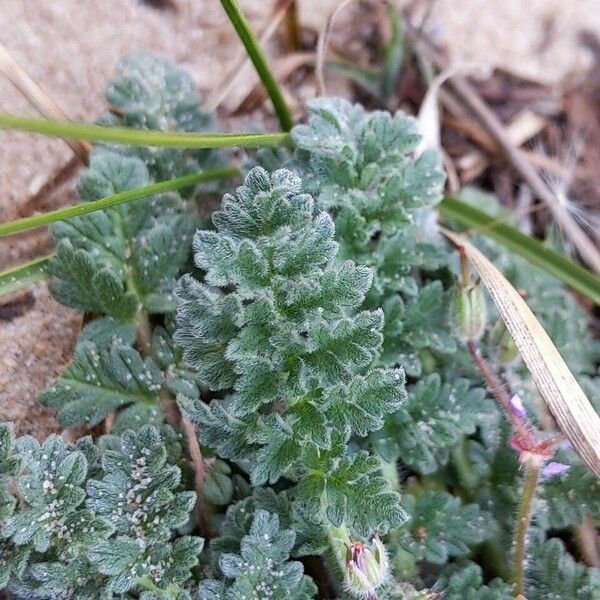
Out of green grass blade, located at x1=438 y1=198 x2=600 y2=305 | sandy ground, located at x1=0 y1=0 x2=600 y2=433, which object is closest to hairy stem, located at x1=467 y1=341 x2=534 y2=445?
green grass blade, located at x1=438 y1=198 x2=600 y2=305

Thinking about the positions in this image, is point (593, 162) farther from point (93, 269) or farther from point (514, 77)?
point (93, 269)

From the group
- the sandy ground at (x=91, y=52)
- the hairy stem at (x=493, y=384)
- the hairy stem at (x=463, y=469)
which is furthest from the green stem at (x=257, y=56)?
the hairy stem at (x=463, y=469)

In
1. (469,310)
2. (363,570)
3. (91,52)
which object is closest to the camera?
(363,570)

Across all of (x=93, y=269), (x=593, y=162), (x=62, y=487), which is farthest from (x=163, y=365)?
(x=593, y=162)

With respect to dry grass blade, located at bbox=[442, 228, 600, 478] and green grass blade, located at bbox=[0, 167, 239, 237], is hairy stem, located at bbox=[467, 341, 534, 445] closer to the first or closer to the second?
dry grass blade, located at bbox=[442, 228, 600, 478]

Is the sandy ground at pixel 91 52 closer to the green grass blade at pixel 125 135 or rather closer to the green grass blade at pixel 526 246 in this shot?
the green grass blade at pixel 125 135

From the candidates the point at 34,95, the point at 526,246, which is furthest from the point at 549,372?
the point at 34,95

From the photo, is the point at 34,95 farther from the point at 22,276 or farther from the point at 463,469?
the point at 463,469
